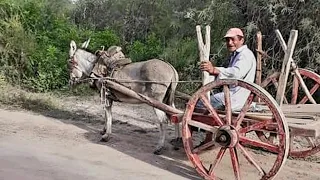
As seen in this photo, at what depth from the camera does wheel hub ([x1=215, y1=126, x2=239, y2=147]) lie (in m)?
6.26

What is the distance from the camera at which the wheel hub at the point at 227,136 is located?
6262 millimetres

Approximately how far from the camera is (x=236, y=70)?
6777mm

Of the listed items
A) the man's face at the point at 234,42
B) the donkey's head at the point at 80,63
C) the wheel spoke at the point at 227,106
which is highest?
the man's face at the point at 234,42

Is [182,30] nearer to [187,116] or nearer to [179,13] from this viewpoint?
[179,13]

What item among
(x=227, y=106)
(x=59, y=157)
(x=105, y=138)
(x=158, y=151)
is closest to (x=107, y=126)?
(x=105, y=138)

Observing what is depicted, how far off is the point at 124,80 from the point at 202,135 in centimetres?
195

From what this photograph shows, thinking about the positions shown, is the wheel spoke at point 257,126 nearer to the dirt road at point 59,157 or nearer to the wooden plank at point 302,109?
the wooden plank at point 302,109

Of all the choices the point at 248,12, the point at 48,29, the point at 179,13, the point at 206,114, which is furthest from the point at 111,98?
the point at 48,29

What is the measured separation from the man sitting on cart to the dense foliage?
3412mm

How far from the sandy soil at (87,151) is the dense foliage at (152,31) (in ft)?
9.56

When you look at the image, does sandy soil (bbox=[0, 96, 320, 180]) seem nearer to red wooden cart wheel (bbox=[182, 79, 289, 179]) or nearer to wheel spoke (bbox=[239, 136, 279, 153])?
red wooden cart wheel (bbox=[182, 79, 289, 179])

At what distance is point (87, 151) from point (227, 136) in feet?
9.21

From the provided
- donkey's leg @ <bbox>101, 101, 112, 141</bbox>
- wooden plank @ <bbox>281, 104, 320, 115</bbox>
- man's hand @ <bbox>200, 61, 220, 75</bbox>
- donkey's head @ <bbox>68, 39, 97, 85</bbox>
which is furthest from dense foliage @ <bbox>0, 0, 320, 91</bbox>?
man's hand @ <bbox>200, 61, 220, 75</bbox>

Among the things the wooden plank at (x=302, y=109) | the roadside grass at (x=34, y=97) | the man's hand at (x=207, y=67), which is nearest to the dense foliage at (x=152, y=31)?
the roadside grass at (x=34, y=97)
